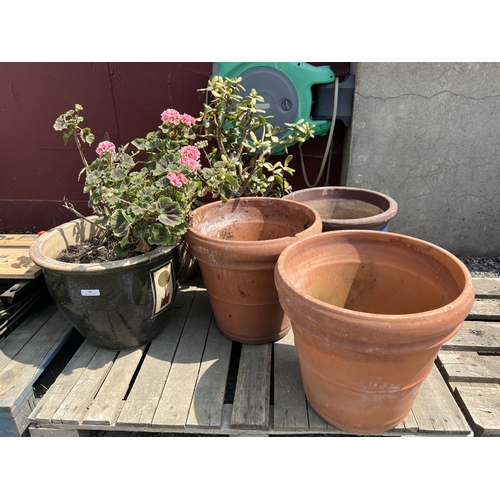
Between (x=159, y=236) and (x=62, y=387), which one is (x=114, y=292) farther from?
(x=62, y=387)

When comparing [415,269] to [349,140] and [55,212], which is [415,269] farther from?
[55,212]

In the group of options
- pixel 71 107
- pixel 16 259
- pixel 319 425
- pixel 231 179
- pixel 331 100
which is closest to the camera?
pixel 319 425

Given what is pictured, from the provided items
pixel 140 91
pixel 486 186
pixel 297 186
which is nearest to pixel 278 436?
pixel 297 186

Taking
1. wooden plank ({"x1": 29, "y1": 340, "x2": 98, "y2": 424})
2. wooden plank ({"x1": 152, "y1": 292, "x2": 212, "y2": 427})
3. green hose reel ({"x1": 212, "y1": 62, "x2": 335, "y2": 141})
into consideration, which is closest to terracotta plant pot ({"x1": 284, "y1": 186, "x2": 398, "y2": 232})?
green hose reel ({"x1": 212, "y1": 62, "x2": 335, "y2": 141})

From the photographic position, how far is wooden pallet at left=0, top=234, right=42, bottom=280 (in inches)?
79.2

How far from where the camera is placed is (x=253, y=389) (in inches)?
Result: 62.2

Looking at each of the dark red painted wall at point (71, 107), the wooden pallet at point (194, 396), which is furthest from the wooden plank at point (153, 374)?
the dark red painted wall at point (71, 107)

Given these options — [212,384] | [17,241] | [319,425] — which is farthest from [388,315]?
[17,241]

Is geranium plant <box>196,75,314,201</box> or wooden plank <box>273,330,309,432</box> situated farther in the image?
geranium plant <box>196,75,314,201</box>

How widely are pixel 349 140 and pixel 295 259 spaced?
50.5 inches

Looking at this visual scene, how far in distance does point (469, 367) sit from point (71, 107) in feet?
9.47

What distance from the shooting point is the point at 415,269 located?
155cm

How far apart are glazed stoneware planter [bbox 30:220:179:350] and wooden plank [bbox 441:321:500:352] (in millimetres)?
1346

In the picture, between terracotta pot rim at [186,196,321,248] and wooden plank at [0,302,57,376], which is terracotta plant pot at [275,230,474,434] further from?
wooden plank at [0,302,57,376]
